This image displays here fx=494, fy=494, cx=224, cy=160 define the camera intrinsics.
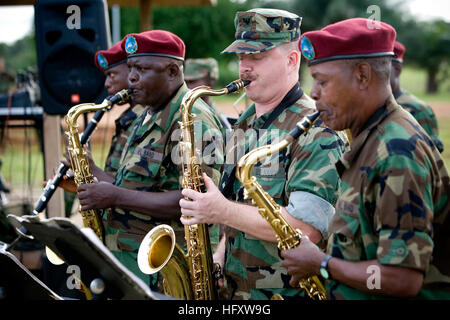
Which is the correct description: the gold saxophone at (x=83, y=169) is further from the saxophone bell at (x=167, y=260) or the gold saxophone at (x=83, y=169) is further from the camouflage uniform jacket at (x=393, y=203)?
the camouflage uniform jacket at (x=393, y=203)

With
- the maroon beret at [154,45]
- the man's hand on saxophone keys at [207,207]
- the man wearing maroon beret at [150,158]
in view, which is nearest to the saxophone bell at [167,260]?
the man wearing maroon beret at [150,158]

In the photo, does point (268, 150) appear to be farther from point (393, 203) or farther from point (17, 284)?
point (17, 284)

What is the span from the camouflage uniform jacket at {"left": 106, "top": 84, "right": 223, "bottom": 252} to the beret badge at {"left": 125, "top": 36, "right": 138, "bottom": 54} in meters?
0.42

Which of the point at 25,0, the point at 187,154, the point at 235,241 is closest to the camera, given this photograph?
the point at 235,241

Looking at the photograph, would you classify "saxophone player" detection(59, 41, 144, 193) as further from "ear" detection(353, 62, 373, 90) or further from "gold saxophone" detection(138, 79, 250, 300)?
"ear" detection(353, 62, 373, 90)

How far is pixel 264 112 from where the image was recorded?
2885 mm

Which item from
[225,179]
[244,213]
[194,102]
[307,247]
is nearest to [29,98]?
[194,102]

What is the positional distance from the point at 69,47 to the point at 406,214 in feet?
14.1

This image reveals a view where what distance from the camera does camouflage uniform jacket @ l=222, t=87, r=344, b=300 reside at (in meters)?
2.48

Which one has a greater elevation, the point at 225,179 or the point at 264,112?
the point at 264,112

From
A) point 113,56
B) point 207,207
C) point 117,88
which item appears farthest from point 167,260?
point 113,56

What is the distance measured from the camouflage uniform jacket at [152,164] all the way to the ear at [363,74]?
1384mm
